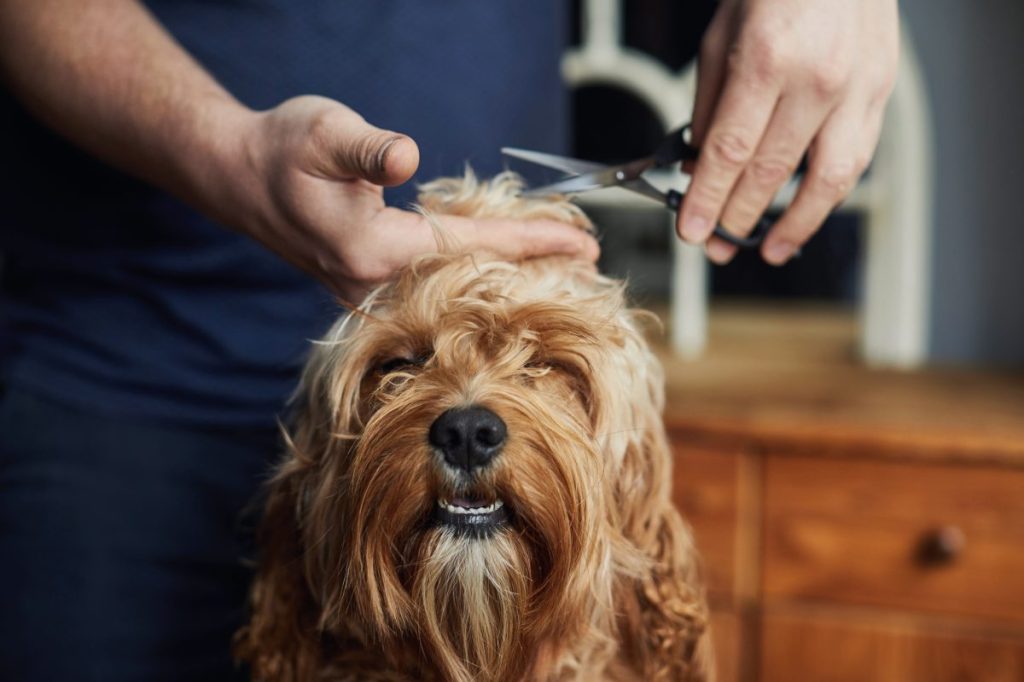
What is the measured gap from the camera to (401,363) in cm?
100

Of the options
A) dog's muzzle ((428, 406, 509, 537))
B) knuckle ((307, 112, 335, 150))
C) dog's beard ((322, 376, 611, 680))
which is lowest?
dog's beard ((322, 376, 611, 680))

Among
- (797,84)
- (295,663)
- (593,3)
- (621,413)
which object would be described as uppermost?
(593,3)

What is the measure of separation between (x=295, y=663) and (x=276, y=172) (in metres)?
0.52

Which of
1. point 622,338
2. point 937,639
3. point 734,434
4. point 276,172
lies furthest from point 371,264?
point 937,639

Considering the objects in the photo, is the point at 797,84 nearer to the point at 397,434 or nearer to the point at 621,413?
the point at 621,413

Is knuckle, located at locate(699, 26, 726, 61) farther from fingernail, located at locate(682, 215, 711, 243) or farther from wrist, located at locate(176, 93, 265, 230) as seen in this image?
wrist, located at locate(176, 93, 265, 230)

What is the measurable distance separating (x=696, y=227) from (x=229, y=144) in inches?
17.1

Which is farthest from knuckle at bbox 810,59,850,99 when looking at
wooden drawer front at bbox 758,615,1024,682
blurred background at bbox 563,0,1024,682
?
wooden drawer front at bbox 758,615,1024,682

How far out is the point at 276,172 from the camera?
86 centimetres

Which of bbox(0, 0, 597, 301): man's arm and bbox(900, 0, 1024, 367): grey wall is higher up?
bbox(900, 0, 1024, 367): grey wall

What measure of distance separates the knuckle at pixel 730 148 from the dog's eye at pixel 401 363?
320 millimetres

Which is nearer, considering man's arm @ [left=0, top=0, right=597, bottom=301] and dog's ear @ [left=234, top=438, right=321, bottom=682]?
man's arm @ [left=0, top=0, right=597, bottom=301]

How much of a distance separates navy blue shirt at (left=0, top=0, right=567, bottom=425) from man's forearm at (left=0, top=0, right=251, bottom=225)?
138 millimetres

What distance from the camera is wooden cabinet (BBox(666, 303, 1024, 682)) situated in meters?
1.73
